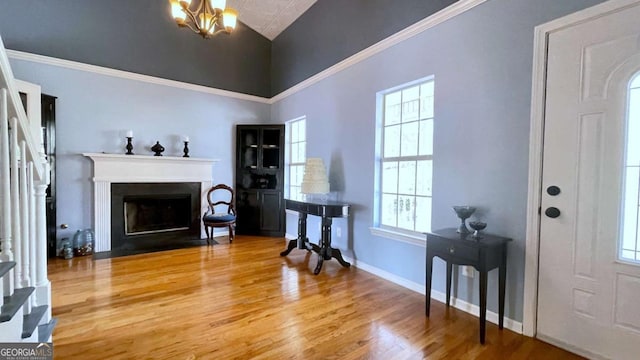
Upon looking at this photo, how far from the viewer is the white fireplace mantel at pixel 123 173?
402 cm

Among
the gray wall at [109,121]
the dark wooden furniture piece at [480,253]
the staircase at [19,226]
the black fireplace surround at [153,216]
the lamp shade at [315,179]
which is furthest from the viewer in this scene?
the black fireplace surround at [153,216]

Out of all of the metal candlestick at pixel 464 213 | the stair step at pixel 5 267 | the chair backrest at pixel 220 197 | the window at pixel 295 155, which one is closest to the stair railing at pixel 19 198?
the stair step at pixel 5 267

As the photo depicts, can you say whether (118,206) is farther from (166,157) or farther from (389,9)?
(389,9)

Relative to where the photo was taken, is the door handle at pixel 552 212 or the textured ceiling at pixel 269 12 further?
the textured ceiling at pixel 269 12

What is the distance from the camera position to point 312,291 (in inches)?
109

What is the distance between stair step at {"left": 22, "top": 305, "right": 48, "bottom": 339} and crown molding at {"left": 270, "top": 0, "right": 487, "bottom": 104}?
3.42 meters

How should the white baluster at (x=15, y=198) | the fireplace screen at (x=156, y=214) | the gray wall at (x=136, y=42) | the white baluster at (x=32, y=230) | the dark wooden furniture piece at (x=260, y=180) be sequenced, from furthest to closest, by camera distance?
the dark wooden furniture piece at (x=260, y=180) → the fireplace screen at (x=156, y=214) → the gray wall at (x=136, y=42) → the white baluster at (x=32, y=230) → the white baluster at (x=15, y=198)

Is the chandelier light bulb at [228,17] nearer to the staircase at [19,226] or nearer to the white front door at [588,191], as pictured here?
the staircase at [19,226]

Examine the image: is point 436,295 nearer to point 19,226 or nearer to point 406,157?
point 406,157

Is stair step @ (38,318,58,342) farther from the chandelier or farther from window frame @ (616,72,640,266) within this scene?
window frame @ (616,72,640,266)

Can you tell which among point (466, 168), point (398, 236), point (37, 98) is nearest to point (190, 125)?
point (37, 98)

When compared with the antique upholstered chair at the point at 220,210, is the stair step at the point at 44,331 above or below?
below

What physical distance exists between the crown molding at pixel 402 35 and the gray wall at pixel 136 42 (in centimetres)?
159

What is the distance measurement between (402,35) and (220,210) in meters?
3.93
